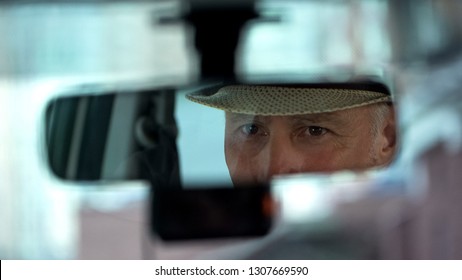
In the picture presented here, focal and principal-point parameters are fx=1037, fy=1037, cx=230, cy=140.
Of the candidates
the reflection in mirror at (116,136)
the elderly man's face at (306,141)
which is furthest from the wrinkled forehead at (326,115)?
the reflection in mirror at (116,136)

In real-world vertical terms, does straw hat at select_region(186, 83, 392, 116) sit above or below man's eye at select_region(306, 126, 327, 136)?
above

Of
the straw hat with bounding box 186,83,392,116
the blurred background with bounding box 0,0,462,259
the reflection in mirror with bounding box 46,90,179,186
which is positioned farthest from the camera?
the blurred background with bounding box 0,0,462,259

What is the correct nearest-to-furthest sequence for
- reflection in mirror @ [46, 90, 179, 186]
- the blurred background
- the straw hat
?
the straw hat
reflection in mirror @ [46, 90, 179, 186]
the blurred background

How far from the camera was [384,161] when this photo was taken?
213cm

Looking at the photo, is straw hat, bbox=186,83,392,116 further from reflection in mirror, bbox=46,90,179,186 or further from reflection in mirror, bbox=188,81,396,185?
reflection in mirror, bbox=46,90,179,186

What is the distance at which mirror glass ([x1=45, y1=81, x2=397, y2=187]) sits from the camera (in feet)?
6.58

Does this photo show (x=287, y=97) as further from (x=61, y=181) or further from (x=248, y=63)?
(x=61, y=181)

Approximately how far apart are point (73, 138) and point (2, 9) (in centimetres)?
44

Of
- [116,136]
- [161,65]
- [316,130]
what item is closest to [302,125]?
[316,130]

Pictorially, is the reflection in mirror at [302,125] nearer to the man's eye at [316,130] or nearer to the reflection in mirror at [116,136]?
the man's eye at [316,130]

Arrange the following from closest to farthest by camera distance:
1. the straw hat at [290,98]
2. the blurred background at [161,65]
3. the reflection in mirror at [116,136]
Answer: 1. the straw hat at [290,98]
2. the reflection in mirror at [116,136]
3. the blurred background at [161,65]

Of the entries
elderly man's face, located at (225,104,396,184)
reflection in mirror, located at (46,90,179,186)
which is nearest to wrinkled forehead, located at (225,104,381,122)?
elderly man's face, located at (225,104,396,184)

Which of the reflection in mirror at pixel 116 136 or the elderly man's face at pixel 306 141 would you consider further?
the reflection in mirror at pixel 116 136

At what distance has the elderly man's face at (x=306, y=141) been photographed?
6.61 feet
